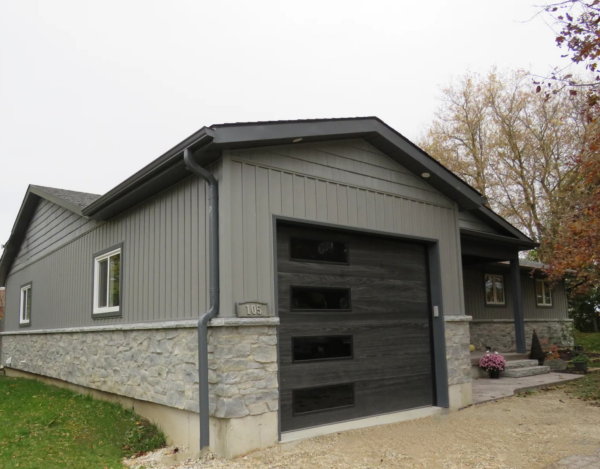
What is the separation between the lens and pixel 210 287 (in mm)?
5742

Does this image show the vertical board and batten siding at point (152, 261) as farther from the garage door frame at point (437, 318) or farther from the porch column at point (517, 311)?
the porch column at point (517, 311)

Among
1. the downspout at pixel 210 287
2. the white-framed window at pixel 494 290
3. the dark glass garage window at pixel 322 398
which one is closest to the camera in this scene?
the downspout at pixel 210 287

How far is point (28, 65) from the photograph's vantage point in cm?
1834

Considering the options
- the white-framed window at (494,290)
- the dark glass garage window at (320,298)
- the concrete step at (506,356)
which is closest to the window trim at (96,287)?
the dark glass garage window at (320,298)

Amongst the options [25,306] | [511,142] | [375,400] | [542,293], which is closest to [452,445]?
[375,400]

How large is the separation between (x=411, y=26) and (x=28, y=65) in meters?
13.0

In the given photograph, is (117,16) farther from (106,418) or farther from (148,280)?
(106,418)

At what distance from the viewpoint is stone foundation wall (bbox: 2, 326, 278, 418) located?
Result: 5.51 meters

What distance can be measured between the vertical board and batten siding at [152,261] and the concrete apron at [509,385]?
5050mm

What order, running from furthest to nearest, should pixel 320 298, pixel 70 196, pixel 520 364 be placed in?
pixel 520 364
pixel 70 196
pixel 320 298

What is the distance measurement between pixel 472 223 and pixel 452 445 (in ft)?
23.6

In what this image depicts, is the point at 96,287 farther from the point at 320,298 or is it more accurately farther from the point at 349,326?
the point at 349,326

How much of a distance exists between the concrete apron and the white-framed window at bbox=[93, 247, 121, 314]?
600 centimetres

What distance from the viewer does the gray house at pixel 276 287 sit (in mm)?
5723
